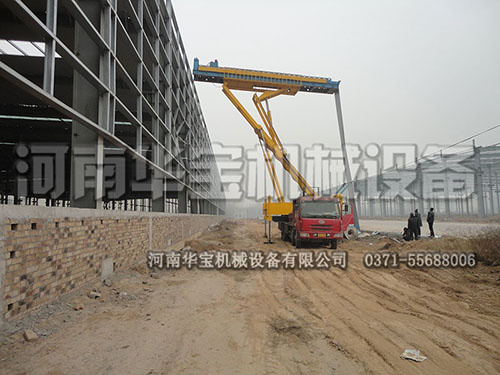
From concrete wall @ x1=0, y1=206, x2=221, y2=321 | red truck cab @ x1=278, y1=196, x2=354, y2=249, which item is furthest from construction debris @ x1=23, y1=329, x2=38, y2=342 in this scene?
red truck cab @ x1=278, y1=196, x2=354, y2=249

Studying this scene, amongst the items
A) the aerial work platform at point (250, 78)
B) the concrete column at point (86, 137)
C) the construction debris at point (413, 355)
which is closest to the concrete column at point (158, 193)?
the concrete column at point (86, 137)

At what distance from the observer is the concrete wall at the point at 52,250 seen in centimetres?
386

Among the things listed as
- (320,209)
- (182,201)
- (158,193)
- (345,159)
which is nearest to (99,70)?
(158,193)

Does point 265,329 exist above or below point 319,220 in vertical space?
below

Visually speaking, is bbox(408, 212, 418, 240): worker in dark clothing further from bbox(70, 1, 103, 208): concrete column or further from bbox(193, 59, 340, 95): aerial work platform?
bbox(70, 1, 103, 208): concrete column

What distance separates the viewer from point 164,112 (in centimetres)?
1445

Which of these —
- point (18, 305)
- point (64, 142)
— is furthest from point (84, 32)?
point (64, 142)

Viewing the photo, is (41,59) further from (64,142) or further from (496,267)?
(496,267)

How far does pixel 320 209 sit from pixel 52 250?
11.1 metres

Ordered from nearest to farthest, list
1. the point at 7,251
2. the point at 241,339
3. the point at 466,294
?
the point at 7,251 → the point at 241,339 → the point at 466,294

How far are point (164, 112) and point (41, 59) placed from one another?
5960 millimetres

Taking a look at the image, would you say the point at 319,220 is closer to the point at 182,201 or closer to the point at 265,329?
the point at 182,201

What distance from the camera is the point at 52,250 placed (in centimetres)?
478

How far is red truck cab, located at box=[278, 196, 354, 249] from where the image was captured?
13680mm
